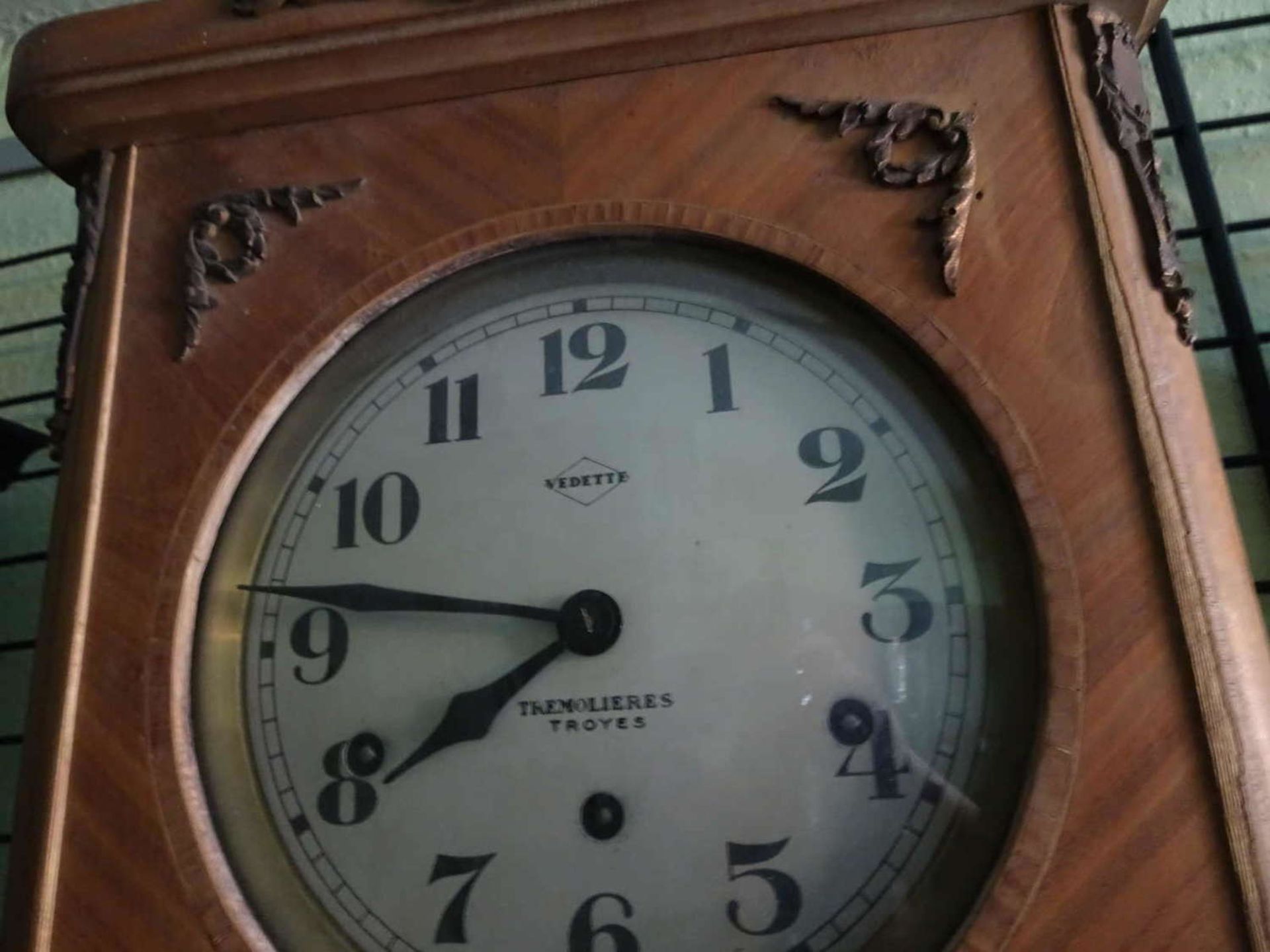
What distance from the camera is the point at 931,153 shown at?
57cm

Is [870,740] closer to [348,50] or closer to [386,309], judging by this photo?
[386,309]

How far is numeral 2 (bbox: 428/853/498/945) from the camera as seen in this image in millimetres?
521

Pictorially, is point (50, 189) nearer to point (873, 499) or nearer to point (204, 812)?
point (204, 812)

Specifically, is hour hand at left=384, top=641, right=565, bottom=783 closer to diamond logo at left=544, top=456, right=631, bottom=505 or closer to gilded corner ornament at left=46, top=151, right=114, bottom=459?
diamond logo at left=544, top=456, right=631, bottom=505

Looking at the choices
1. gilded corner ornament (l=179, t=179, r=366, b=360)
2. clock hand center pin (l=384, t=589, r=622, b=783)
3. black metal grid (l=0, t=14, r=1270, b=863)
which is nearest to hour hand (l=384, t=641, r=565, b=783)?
clock hand center pin (l=384, t=589, r=622, b=783)

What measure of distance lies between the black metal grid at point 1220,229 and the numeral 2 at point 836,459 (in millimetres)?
323

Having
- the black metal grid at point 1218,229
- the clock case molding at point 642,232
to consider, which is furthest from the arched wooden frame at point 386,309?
the black metal grid at point 1218,229

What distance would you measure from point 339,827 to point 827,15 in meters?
0.47

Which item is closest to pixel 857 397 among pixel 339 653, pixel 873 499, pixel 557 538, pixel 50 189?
pixel 873 499

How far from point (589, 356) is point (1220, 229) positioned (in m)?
0.47

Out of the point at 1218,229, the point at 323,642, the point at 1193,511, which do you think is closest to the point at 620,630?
the point at 323,642

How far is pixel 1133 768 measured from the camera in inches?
18.5

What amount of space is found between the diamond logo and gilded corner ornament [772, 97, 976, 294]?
19cm

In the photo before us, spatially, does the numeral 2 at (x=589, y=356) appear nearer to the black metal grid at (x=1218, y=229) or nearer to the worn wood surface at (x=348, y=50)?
the worn wood surface at (x=348, y=50)
